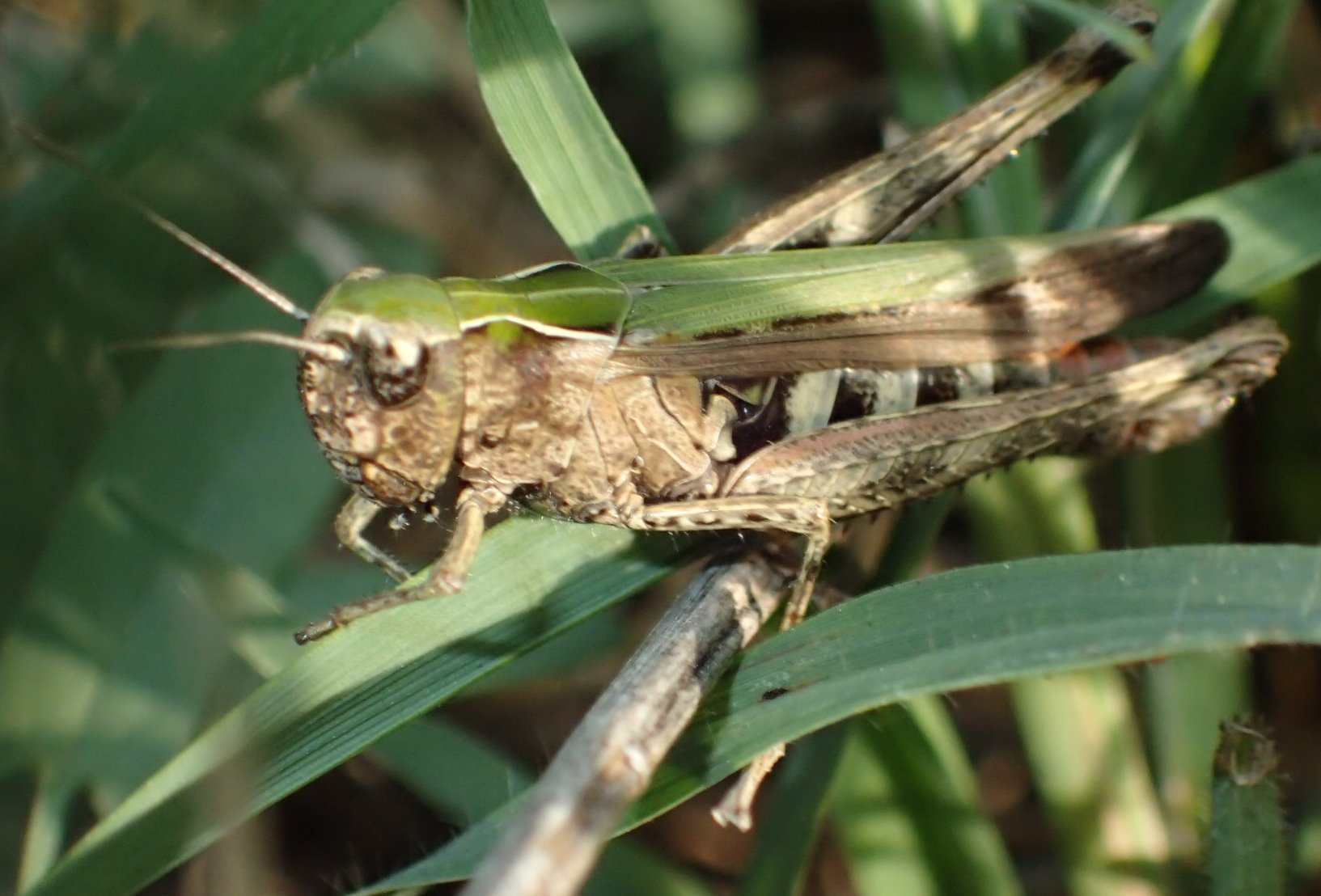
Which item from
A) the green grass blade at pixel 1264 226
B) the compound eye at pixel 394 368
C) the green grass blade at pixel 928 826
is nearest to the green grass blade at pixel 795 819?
the green grass blade at pixel 928 826

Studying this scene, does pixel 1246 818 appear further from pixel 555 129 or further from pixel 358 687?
pixel 555 129

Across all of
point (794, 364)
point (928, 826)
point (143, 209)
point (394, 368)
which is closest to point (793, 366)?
point (794, 364)

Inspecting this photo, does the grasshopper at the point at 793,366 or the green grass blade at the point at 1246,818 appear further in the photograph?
the grasshopper at the point at 793,366

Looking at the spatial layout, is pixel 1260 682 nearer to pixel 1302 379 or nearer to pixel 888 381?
pixel 1302 379

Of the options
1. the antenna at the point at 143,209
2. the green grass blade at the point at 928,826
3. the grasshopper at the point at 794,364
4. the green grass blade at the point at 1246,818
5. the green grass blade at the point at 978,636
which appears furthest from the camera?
the green grass blade at the point at 928,826

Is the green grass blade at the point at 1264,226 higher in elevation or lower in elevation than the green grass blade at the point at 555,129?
higher

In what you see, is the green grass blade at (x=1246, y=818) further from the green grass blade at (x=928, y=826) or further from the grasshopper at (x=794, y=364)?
the grasshopper at (x=794, y=364)

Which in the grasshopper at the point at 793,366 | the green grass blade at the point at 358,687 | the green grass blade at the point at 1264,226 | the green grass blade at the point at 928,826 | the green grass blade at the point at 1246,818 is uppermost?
the green grass blade at the point at 1264,226

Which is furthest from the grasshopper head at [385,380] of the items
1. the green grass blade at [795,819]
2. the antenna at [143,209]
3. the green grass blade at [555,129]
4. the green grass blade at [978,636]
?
the green grass blade at [795,819]

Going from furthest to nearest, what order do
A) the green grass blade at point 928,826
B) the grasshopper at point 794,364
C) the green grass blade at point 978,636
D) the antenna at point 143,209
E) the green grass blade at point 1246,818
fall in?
the green grass blade at point 928,826, the grasshopper at point 794,364, the antenna at point 143,209, the green grass blade at point 1246,818, the green grass blade at point 978,636

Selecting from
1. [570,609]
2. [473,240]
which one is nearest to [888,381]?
[570,609]
